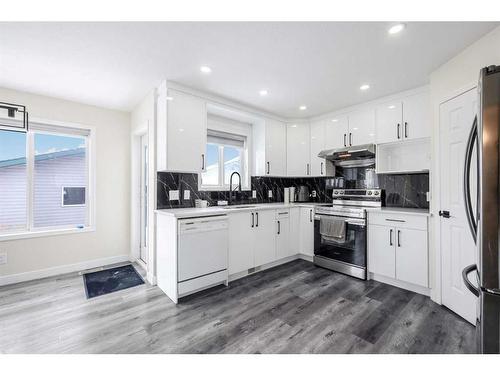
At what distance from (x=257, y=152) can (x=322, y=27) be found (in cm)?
231

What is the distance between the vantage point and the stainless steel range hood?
10.4 ft

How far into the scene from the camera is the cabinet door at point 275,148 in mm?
3738

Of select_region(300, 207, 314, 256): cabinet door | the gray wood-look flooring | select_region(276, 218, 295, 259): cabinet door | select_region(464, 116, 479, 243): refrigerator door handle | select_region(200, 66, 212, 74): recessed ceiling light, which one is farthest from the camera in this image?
select_region(300, 207, 314, 256): cabinet door

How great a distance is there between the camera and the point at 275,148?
383 centimetres

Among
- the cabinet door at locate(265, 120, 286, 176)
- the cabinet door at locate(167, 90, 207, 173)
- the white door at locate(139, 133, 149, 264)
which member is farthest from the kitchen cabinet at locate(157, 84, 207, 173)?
the cabinet door at locate(265, 120, 286, 176)

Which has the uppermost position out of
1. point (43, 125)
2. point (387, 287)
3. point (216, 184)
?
point (43, 125)

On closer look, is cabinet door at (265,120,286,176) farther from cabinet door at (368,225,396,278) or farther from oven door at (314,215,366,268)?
cabinet door at (368,225,396,278)

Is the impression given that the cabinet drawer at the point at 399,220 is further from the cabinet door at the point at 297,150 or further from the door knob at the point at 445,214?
the cabinet door at the point at 297,150

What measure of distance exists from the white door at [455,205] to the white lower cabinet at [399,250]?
9.1 inches

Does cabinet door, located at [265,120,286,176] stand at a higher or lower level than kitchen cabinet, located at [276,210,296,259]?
higher

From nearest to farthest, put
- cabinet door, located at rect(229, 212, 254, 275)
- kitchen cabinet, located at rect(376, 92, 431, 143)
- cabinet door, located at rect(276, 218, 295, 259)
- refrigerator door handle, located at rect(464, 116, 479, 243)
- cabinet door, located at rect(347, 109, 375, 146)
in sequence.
Answer: refrigerator door handle, located at rect(464, 116, 479, 243) → kitchen cabinet, located at rect(376, 92, 431, 143) → cabinet door, located at rect(229, 212, 254, 275) → cabinet door, located at rect(347, 109, 375, 146) → cabinet door, located at rect(276, 218, 295, 259)
